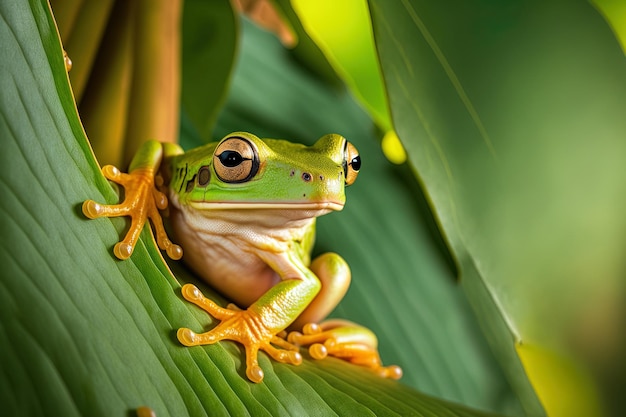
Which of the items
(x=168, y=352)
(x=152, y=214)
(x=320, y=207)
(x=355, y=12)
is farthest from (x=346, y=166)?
(x=355, y=12)

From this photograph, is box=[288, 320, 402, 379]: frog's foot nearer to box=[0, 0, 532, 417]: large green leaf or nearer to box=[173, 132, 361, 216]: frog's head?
box=[0, 0, 532, 417]: large green leaf

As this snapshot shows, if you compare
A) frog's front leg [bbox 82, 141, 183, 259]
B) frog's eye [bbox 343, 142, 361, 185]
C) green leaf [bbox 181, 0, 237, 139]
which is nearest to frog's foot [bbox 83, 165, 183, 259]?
frog's front leg [bbox 82, 141, 183, 259]

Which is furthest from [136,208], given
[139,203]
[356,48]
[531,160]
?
[356,48]

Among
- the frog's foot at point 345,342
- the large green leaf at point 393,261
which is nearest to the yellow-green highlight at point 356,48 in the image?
the large green leaf at point 393,261

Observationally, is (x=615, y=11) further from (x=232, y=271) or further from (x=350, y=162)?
(x=232, y=271)

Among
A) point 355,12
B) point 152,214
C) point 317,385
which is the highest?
point 355,12

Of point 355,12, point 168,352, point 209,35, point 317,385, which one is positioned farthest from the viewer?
point 355,12

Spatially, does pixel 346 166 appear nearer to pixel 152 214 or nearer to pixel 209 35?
pixel 152 214
